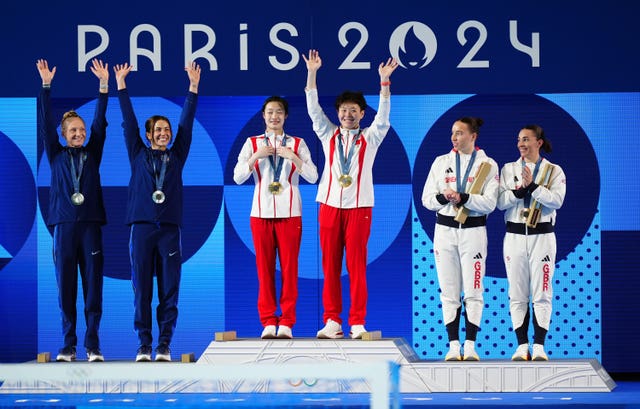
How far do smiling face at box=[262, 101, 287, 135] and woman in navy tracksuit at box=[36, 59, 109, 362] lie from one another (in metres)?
1.26

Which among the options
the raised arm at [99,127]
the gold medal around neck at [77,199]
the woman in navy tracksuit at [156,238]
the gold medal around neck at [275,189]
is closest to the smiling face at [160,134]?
the woman in navy tracksuit at [156,238]

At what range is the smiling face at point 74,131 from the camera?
25.3ft

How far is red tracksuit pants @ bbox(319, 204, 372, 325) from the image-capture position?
24.8 ft

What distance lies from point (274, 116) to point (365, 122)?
1705 millimetres

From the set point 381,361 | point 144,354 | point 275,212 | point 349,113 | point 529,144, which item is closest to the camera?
point 381,361

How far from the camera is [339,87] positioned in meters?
9.17

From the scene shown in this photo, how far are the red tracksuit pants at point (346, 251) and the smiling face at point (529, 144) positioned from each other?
4.36 ft

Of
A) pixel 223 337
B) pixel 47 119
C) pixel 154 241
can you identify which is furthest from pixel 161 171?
pixel 223 337

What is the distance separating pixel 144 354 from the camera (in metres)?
7.48

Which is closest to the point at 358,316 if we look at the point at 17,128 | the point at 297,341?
the point at 297,341

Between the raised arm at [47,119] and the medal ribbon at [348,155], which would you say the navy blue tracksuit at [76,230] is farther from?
the medal ribbon at [348,155]

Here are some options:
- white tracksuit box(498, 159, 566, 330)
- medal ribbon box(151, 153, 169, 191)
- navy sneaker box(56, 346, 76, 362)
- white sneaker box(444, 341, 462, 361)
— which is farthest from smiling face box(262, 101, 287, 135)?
navy sneaker box(56, 346, 76, 362)

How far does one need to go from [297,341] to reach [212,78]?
2.95 metres

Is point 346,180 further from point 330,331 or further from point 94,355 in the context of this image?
point 94,355
